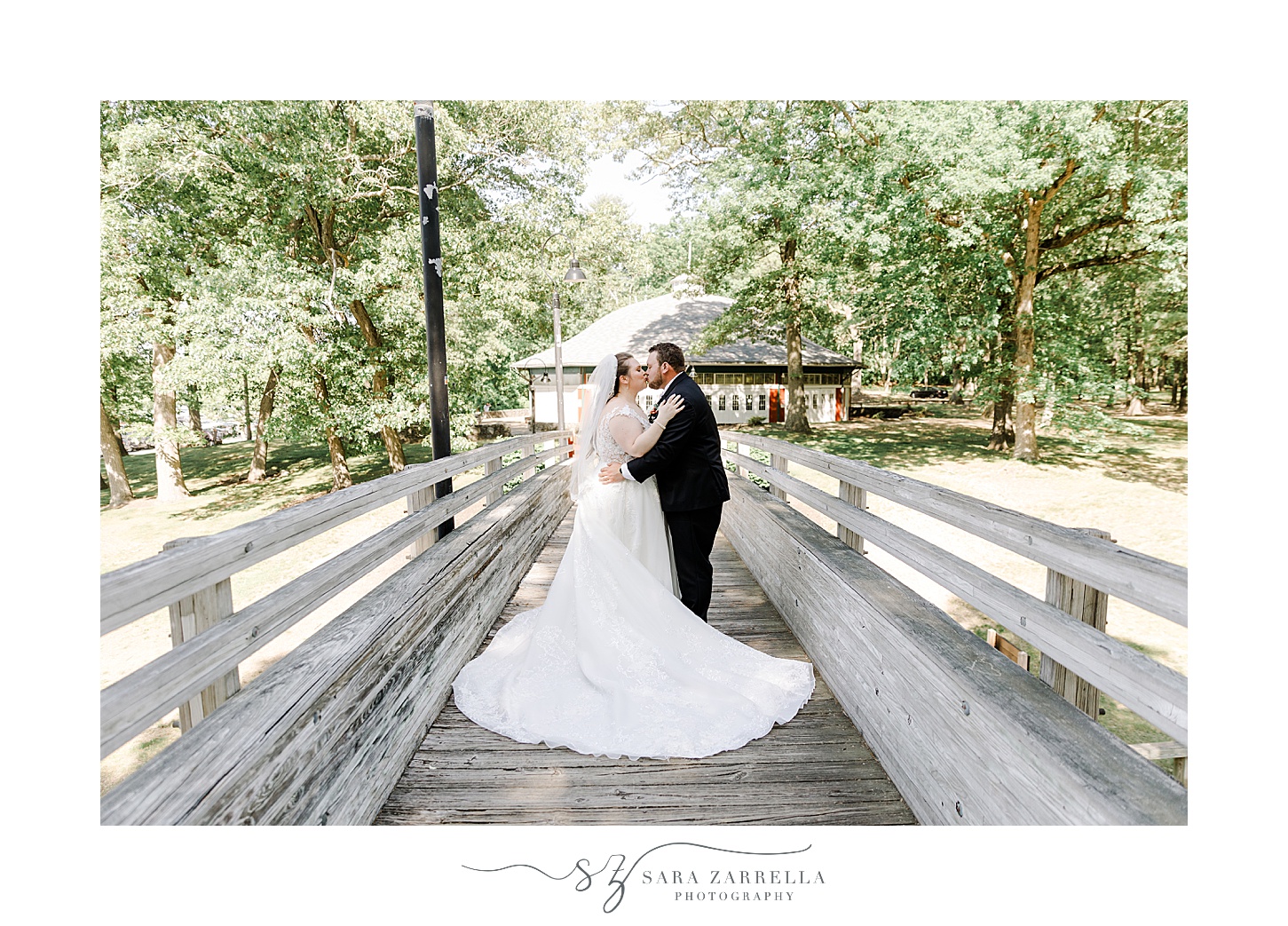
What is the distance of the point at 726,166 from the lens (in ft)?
58.2

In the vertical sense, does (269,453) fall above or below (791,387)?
below

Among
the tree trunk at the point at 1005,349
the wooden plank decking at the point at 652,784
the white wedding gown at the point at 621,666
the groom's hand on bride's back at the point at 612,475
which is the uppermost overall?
the tree trunk at the point at 1005,349

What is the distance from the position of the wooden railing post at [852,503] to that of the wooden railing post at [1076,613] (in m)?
1.74

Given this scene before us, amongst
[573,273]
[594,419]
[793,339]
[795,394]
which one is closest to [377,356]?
[573,273]

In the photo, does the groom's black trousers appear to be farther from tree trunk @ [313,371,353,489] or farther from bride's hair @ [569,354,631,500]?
tree trunk @ [313,371,353,489]

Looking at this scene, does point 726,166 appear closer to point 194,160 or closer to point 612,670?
point 194,160

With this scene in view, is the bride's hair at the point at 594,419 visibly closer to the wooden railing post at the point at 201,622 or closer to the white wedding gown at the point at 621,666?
the white wedding gown at the point at 621,666

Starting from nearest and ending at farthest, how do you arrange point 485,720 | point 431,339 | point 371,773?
point 371,773 < point 485,720 < point 431,339

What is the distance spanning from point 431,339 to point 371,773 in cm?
352

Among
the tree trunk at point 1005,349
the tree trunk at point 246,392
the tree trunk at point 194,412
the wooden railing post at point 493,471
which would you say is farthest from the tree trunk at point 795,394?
the wooden railing post at point 493,471

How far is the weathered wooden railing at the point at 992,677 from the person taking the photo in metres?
1.58

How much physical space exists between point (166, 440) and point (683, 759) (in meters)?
15.2

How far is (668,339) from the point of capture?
31.0 meters
